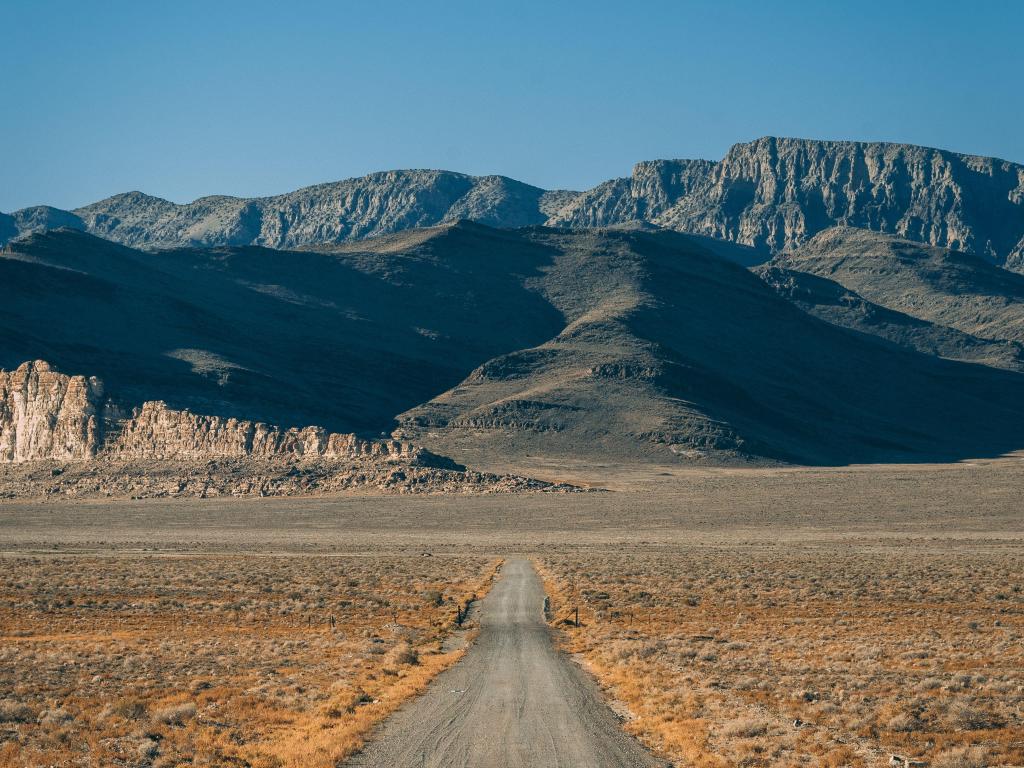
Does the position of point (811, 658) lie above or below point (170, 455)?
above

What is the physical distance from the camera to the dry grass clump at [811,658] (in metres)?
19.6

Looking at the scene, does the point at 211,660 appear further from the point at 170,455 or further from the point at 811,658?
the point at 170,455

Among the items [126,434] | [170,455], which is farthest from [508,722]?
[126,434]

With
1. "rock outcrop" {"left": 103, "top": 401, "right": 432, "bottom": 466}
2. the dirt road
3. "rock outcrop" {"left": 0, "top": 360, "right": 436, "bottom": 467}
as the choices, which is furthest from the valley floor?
"rock outcrop" {"left": 0, "top": 360, "right": 436, "bottom": 467}

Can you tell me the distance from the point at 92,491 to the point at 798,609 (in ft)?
341

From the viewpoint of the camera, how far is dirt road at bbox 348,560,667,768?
19.0m

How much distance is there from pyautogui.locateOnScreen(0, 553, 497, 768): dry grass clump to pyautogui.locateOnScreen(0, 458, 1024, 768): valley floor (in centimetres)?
8

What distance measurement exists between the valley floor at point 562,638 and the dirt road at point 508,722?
631 mm

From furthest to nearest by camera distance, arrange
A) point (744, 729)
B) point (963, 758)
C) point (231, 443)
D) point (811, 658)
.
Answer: point (231, 443) < point (811, 658) < point (744, 729) < point (963, 758)

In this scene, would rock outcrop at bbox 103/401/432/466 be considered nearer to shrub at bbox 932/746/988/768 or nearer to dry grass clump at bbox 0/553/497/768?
dry grass clump at bbox 0/553/497/768

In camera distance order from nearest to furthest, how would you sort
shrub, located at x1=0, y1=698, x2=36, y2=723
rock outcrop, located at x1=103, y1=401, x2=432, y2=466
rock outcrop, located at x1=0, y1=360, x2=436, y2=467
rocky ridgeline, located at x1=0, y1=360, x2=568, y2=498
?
shrub, located at x1=0, y1=698, x2=36, y2=723, rocky ridgeline, located at x1=0, y1=360, x2=568, y2=498, rock outcrop, located at x1=103, y1=401, x2=432, y2=466, rock outcrop, located at x1=0, y1=360, x2=436, y2=467

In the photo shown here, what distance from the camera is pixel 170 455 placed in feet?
443

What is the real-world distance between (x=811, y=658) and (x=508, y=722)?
1001 cm

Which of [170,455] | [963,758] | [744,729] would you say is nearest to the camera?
[963,758]
